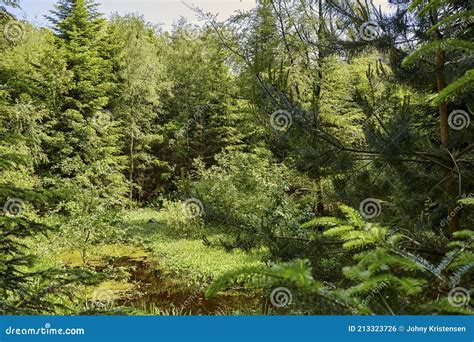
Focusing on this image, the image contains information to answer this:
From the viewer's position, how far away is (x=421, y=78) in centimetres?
414

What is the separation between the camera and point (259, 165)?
1317 cm

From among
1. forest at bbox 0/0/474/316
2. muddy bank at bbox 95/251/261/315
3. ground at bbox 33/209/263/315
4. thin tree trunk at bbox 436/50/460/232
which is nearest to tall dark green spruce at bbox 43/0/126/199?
forest at bbox 0/0/474/316

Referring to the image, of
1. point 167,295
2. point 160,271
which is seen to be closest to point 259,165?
point 160,271

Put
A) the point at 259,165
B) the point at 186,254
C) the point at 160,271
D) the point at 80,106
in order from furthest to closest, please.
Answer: the point at 80,106 < the point at 259,165 < the point at 186,254 < the point at 160,271

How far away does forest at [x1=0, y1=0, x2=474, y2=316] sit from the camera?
1656 millimetres

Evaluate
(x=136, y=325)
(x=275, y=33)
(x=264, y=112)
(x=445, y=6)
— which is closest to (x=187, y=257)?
(x=275, y=33)

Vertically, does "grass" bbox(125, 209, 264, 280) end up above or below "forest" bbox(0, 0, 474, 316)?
below

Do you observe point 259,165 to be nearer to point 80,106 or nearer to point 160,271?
point 160,271

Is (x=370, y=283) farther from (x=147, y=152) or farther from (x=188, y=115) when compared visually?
(x=147, y=152)

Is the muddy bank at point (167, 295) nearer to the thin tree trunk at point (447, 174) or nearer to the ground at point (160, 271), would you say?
the ground at point (160, 271)

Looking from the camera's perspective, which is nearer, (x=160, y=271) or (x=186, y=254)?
(x=160, y=271)

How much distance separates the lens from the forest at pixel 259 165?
1656 mm

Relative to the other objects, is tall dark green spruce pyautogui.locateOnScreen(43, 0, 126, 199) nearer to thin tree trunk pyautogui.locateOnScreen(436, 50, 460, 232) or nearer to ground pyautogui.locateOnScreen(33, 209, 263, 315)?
ground pyautogui.locateOnScreen(33, 209, 263, 315)

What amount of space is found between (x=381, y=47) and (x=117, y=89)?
18544mm
